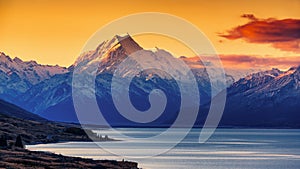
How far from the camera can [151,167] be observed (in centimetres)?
12450

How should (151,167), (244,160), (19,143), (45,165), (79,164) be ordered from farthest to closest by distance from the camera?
(244,160)
(19,143)
(151,167)
(79,164)
(45,165)

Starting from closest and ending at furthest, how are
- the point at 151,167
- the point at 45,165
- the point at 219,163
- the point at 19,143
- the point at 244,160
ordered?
the point at 45,165 < the point at 151,167 < the point at 19,143 < the point at 219,163 < the point at 244,160

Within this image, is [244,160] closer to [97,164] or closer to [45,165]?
[97,164]

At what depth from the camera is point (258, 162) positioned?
497ft

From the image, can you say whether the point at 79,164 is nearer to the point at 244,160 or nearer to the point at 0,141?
the point at 0,141

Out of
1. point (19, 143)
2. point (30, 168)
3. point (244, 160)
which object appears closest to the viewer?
point (30, 168)

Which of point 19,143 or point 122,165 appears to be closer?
point 122,165

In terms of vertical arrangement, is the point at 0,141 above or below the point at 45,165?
above

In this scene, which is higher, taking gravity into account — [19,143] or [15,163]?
[19,143]

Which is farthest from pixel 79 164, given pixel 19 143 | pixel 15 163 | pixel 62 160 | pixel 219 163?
pixel 219 163

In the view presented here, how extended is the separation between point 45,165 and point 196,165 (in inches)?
1813

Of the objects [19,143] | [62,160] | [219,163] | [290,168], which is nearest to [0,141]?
[19,143]

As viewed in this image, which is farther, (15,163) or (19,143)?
(19,143)

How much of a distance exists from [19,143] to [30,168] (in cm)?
4444
